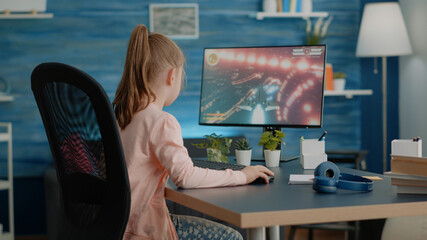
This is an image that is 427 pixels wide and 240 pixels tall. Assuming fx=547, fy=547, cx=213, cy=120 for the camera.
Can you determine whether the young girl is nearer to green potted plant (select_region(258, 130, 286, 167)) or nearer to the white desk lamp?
green potted plant (select_region(258, 130, 286, 167))

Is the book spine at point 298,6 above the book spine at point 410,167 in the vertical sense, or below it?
above

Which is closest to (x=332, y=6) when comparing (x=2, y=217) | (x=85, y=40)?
(x=85, y=40)

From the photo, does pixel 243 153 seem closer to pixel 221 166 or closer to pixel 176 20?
pixel 221 166

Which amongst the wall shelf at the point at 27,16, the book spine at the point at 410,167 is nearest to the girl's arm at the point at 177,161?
the book spine at the point at 410,167

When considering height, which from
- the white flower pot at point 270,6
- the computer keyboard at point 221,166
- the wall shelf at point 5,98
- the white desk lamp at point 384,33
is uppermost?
the white flower pot at point 270,6

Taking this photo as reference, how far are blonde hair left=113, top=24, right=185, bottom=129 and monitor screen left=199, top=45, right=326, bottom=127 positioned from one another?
813 mm

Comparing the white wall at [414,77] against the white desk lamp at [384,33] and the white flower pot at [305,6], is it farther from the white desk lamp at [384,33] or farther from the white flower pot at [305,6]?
the white flower pot at [305,6]

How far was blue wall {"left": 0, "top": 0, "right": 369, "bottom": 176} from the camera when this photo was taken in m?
3.94

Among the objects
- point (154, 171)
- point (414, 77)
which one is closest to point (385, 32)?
point (414, 77)

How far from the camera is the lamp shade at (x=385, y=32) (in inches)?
153

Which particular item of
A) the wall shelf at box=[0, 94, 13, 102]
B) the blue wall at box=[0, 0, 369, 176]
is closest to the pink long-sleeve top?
the blue wall at box=[0, 0, 369, 176]

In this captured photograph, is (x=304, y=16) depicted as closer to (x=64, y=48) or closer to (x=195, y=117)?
(x=195, y=117)

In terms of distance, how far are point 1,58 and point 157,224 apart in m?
2.82

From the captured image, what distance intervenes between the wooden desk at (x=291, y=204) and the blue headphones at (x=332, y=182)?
0.8 inches
